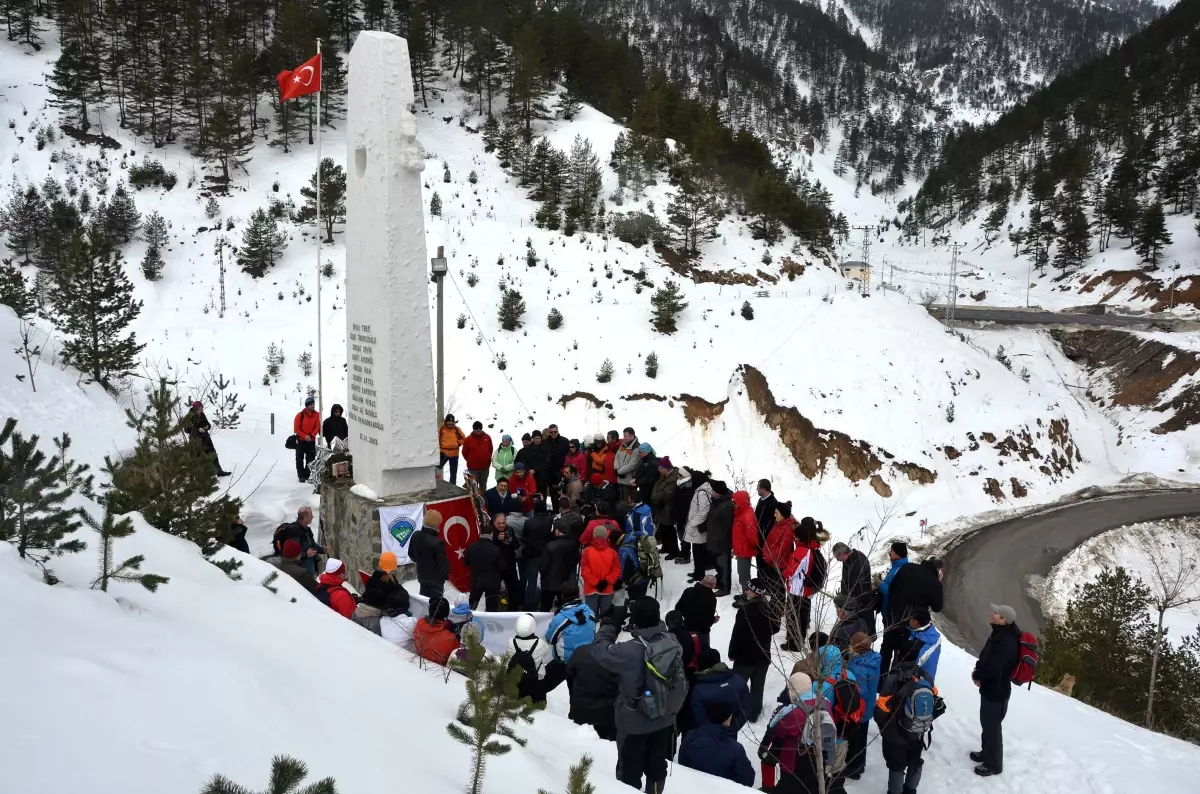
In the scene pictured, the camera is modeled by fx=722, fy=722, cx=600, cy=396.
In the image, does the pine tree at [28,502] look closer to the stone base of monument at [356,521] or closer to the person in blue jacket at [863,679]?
the person in blue jacket at [863,679]

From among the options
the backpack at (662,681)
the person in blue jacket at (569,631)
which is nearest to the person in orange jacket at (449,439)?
the person in blue jacket at (569,631)

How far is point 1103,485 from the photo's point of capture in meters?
26.0

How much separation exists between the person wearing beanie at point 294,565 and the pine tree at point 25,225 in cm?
2480

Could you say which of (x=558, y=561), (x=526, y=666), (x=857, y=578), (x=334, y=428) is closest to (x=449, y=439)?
(x=334, y=428)

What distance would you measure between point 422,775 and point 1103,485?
97.8 feet

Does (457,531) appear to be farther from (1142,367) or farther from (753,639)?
(1142,367)

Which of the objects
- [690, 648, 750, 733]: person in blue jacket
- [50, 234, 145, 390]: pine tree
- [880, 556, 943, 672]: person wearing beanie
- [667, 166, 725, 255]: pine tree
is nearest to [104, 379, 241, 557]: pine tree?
[690, 648, 750, 733]: person in blue jacket

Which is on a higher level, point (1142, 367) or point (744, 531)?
point (744, 531)

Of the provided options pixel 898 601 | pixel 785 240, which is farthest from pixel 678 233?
pixel 898 601

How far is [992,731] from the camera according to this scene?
6.66 meters

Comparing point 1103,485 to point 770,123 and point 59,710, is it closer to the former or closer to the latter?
point 59,710

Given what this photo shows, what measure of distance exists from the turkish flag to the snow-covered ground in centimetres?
1453

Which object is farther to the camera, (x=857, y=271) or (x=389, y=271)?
(x=857, y=271)

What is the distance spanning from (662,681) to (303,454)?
10.1 m
